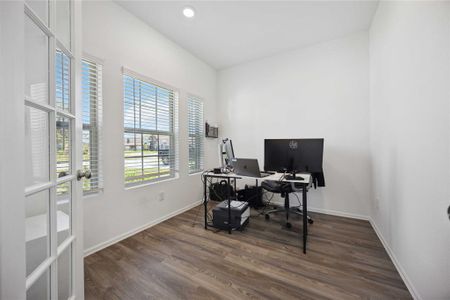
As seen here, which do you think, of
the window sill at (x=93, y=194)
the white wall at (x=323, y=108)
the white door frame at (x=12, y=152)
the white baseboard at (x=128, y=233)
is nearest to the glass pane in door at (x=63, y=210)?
the white door frame at (x=12, y=152)

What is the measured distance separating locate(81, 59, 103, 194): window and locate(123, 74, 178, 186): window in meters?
0.30

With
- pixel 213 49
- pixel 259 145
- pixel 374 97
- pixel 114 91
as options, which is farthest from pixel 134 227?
pixel 374 97

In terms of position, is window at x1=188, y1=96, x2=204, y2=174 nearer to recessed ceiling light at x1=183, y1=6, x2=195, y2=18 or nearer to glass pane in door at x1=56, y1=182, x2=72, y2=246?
recessed ceiling light at x1=183, y1=6, x2=195, y2=18

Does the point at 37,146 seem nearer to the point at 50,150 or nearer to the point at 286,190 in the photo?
the point at 50,150

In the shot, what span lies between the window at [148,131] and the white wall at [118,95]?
11 centimetres

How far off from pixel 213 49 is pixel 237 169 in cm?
227

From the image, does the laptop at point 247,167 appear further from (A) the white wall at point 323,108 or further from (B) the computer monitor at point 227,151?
(A) the white wall at point 323,108

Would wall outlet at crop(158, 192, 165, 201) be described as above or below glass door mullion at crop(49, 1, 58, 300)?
below

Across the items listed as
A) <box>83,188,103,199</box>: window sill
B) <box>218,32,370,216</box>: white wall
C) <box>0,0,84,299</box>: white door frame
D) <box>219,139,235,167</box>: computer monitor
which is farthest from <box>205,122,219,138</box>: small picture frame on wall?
<box>0,0,84,299</box>: white door frame

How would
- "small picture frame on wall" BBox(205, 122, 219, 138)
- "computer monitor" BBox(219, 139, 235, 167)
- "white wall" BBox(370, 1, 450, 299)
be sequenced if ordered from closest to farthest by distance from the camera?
"white wall" BBox(370, 1, 450, 299), "computer monitor" BBox(219, 139, 235, 167), "small picture frame on wall" BBox(205, 122, 219, 138)

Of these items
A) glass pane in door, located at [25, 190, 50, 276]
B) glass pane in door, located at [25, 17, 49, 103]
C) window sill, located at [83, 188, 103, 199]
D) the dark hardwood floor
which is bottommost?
the dark hardwood floor

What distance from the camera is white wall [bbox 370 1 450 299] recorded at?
3.36 ft

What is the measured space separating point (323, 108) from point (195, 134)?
→ 2338mm

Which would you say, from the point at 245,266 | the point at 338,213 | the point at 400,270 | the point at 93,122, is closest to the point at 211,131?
the point at 93,122
